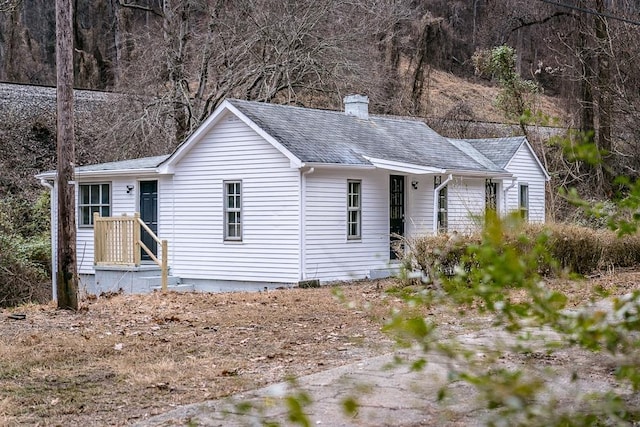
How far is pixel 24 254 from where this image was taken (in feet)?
76.3

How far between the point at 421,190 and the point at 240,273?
5072 millimetres

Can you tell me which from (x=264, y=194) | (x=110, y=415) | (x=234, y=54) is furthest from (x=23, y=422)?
(x=234, y=54)

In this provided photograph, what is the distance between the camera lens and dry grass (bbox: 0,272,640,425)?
7.89m

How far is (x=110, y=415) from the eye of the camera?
7473 mm

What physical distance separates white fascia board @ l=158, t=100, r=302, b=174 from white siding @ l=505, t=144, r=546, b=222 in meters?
8.58

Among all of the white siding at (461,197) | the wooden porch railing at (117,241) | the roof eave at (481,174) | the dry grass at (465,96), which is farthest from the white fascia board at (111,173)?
the dry grass at (465,96)

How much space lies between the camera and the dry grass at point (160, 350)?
311 inches

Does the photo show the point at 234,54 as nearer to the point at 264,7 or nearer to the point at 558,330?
the point at 264,7

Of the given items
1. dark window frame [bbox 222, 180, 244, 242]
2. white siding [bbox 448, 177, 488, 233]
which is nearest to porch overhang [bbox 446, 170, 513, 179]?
white siding [bbox 448, 177, 488, 233]

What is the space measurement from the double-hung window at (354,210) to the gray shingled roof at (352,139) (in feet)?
2.29

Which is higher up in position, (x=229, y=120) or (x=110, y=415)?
(x=229, y=120)

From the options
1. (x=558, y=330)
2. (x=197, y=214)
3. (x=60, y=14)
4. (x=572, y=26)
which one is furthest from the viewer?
(x=572, y=26)

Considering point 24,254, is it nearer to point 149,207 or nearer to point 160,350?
point 149,207

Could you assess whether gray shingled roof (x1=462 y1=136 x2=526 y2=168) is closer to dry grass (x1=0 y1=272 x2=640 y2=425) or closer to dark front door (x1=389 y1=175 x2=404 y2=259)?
dark front door (x1=389 y1=175 x2=404 y2=259)
